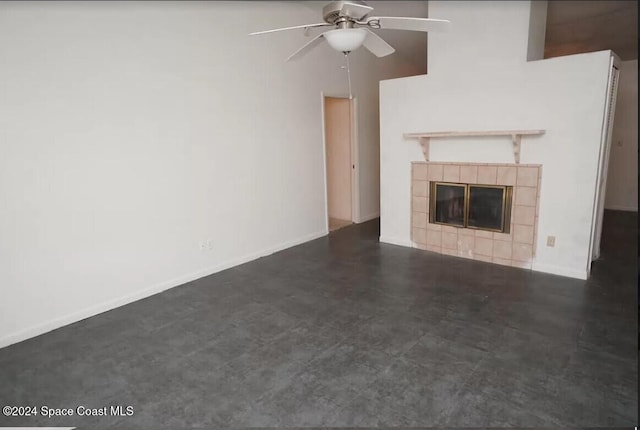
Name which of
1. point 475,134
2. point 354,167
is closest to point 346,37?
point 475,134

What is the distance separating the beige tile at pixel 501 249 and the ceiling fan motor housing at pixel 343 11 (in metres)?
2.90

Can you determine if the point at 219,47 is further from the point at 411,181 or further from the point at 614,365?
the point at 614,365

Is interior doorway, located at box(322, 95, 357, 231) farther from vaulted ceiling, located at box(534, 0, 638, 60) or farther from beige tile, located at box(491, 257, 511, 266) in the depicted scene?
vaulted ceiling, located at box(534, 0, 638, 60)

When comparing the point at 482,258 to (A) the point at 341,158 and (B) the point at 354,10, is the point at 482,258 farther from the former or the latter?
(B) the point at 354,10

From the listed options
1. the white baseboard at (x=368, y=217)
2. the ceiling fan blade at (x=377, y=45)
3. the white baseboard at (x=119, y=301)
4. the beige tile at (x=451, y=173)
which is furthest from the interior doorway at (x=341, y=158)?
the ceiling fan blade at (x=377, y=45)

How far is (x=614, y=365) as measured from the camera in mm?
2316

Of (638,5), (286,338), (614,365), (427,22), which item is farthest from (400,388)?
(638,5)

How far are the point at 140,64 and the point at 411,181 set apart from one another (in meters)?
3.14

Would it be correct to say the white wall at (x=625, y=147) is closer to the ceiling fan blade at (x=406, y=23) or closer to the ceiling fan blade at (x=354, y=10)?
the ceiling fan blade at (x=406, y=23)

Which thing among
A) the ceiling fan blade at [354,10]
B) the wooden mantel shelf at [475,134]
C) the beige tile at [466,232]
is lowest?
the beige tile at [466,232]

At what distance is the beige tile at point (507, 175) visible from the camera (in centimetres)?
393

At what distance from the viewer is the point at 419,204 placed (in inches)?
185

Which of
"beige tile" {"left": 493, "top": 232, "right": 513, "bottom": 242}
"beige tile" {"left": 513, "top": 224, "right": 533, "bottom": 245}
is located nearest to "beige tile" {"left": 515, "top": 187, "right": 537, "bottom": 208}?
"beige tile" {"left": 513, "top": 224, "right": 533, "bottom": 245}

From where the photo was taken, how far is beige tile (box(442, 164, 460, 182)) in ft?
14.2
